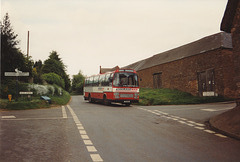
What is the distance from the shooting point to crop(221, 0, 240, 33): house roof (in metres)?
11.6

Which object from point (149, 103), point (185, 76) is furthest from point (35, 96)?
point (185, 76)

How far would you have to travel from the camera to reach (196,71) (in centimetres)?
2741

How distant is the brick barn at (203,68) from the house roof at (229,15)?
8539 mm

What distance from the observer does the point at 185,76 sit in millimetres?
29406

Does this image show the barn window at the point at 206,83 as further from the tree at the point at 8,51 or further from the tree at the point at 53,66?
the tree at the point at 53,66

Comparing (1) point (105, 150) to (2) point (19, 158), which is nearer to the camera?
(2) point (19, 158)

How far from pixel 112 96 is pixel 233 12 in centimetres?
1141

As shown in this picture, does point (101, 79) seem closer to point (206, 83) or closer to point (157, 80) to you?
point (206, 83)

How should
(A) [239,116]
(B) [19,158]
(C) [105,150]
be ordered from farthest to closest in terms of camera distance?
(A) [239,116]
(C) [105,150]
(B) [19,158]

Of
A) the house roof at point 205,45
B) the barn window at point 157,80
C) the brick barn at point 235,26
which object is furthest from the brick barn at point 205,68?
the brick barn at point 235,26

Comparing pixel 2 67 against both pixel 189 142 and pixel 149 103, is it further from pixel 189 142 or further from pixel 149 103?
pixel 189 142

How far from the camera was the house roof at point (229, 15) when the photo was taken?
1165 centimetres

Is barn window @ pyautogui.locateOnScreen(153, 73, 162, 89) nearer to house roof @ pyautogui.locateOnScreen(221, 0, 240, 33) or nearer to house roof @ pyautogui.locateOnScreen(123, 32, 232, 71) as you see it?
house roof @ pyautogui.locateOnScreen(123, 32, 232, 71)

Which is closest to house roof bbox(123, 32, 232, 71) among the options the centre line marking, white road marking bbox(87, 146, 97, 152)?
white road marking bbox(87, 146, 97, 152)
